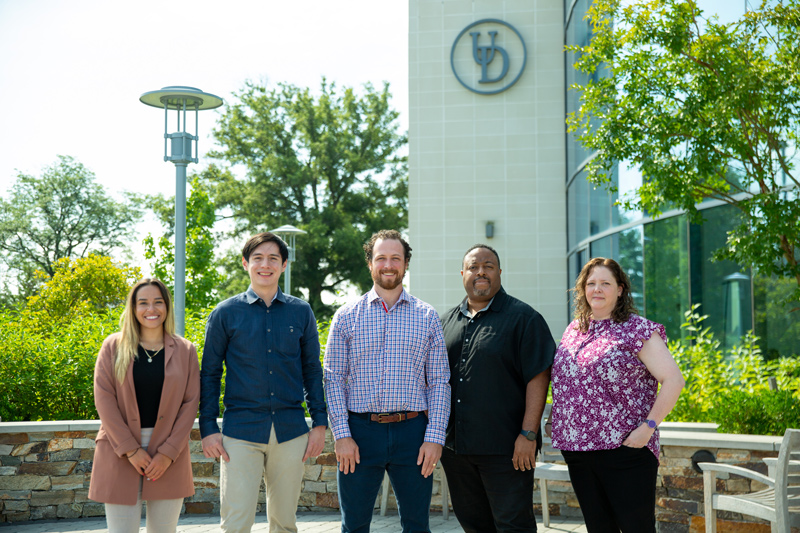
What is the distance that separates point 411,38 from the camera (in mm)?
17141

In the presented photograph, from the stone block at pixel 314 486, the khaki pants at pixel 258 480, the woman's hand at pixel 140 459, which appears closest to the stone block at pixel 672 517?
the stone block at pixel 314 486

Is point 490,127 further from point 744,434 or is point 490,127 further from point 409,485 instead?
point 409,485

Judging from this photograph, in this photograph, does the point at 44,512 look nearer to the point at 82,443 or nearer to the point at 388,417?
the point at 82,443

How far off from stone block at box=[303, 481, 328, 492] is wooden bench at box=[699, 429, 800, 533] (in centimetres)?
320

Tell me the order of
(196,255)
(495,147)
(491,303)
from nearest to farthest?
(491,303) → (495,147) → (196,255)

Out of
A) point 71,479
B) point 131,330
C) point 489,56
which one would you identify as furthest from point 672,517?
point 489,56

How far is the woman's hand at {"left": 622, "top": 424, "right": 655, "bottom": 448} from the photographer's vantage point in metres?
3.58

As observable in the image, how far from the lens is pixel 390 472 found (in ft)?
12.5

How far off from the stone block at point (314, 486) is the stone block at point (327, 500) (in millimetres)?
44

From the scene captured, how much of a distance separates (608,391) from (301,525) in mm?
3317

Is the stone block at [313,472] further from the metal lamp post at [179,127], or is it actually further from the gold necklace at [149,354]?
the gold necklace at [149,354]

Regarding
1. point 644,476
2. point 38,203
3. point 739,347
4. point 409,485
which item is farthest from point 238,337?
point 38,203

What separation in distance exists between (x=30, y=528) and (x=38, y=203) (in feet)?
119

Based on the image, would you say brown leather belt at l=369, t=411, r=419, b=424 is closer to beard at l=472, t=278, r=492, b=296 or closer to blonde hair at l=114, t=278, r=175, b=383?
beard at l=472, t=278, r=492, b=296
